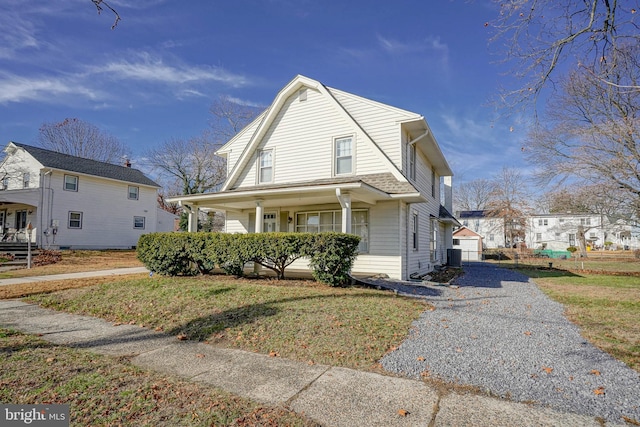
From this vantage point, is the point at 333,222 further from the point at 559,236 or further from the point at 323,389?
the point at 559,236

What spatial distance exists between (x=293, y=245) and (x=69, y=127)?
125 ft

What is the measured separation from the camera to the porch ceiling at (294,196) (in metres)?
9.68

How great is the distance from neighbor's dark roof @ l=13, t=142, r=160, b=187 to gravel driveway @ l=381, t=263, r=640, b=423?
2627 cm

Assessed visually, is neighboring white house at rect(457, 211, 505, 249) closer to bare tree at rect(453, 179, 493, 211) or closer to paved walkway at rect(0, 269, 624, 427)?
bare tree at rect(453, 179, 493, 211)

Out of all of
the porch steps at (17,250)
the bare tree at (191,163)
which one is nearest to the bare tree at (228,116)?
the bare tree at (191,163)

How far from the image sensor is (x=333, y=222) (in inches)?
484

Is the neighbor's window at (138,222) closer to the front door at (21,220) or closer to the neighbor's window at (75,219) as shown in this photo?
the neighbor's window at (75,219)

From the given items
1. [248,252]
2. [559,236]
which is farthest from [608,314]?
[559,236]

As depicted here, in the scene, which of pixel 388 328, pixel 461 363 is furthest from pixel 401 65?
pixel 461 363

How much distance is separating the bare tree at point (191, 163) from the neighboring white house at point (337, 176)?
20.1m

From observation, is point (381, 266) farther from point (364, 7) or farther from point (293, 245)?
point (364, 7)

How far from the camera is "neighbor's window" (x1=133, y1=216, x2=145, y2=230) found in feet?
90.3

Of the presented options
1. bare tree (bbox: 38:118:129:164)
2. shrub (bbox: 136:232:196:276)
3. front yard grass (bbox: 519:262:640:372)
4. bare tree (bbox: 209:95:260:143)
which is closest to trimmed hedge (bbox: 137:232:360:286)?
shrub (bbox: 136:232:196:276)

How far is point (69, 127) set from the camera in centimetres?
3506
